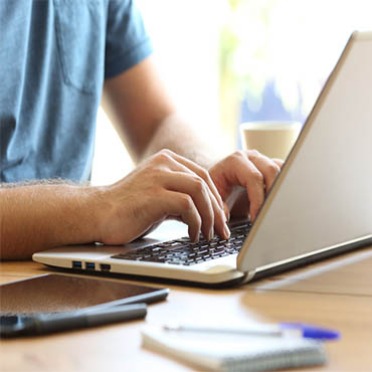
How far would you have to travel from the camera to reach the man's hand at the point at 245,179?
116cm

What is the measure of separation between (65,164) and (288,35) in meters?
2.10

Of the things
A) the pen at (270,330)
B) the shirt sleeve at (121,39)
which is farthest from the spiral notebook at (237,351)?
the shirt sleeve at (121,39)

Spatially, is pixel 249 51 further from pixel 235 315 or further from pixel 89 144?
pixel 235 315

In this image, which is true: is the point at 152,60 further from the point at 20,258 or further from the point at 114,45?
the point at 20,258

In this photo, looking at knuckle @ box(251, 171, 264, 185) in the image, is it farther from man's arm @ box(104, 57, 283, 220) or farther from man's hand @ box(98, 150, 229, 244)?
man's arm @ box(104, 57, 283, 220)

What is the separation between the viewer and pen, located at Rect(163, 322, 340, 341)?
0.66 meters

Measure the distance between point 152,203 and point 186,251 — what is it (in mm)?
69

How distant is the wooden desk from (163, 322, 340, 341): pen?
1 centimetres

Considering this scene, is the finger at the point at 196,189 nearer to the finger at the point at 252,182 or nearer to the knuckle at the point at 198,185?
the knuckle at the point at 198,185

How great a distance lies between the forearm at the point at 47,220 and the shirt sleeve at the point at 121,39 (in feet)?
2.65

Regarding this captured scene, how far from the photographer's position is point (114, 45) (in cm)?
184

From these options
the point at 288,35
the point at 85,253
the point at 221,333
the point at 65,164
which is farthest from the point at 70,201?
the point at 288,35

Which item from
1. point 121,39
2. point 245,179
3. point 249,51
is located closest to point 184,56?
point 249,51

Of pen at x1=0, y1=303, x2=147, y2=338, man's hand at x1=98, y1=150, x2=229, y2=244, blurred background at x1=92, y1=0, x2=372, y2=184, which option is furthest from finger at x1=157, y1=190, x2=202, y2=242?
blurred background at x1=92, y1=0, x2=372, y2=184
